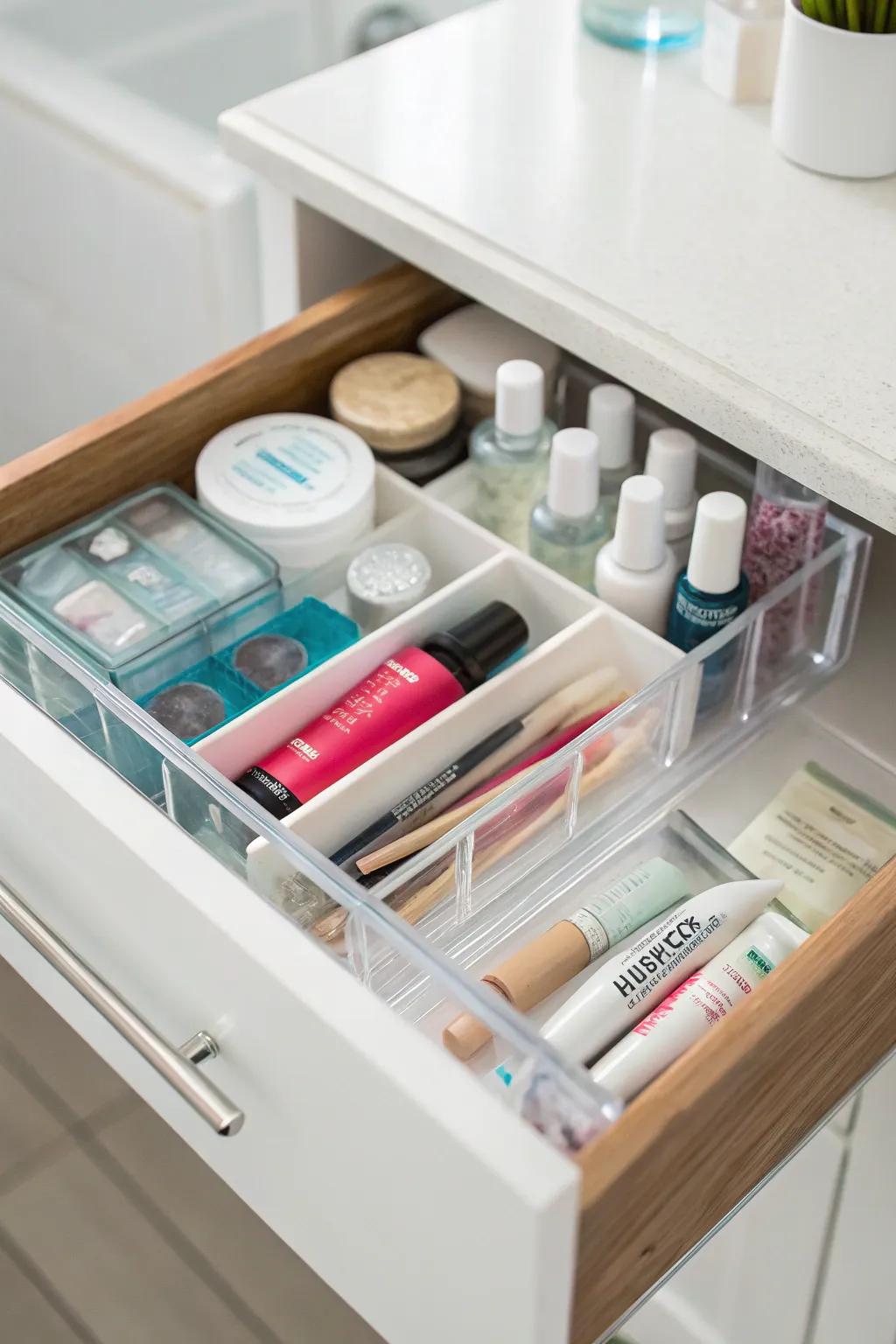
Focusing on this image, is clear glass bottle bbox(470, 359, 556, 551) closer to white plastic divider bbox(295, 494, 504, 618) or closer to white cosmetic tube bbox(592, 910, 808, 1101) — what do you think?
white plastic divider bbox(295, 494, 504, 618)

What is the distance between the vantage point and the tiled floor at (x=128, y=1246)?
2.40ft

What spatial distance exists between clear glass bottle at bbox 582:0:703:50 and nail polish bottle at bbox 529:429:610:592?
0.31 m

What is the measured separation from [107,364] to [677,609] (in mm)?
824

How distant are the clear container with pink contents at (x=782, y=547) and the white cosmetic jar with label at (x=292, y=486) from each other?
0.63 ft

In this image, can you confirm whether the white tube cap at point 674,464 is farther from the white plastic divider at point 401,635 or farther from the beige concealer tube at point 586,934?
the beige concealer tube at point 586,934

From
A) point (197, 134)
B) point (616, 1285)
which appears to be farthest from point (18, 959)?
point (197, 134)

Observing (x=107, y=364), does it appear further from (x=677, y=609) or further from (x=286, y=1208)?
(x=286, y=1208)

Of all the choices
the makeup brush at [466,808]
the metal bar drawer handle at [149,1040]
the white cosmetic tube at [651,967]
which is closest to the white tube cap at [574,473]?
the makeup brush at [466,808]

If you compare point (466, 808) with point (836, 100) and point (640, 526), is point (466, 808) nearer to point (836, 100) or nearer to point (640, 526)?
point (640, 526)

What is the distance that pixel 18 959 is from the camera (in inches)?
27.4

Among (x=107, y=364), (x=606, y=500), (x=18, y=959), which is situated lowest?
(x=107, y=364)

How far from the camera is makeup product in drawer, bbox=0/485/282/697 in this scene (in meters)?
0.70

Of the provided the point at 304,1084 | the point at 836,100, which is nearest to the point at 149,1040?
the point at 304,1084

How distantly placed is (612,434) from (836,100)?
0.67ft
